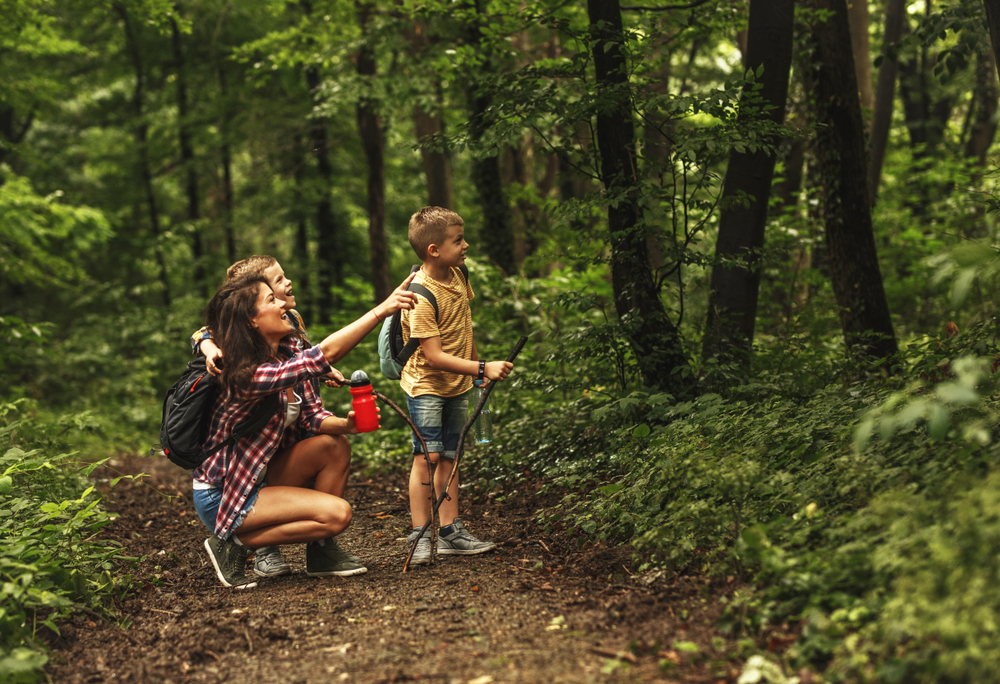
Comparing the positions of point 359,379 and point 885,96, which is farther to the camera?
point 885,96

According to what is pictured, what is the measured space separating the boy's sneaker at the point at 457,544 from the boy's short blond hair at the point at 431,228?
1575 millimetres

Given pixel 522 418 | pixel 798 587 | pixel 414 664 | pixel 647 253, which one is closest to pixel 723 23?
pixel 647 253

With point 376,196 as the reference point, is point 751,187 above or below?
below

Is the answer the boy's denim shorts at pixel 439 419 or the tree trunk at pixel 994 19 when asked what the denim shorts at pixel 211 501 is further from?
the tree trunk at pixel 994 19

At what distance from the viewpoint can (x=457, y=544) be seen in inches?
163

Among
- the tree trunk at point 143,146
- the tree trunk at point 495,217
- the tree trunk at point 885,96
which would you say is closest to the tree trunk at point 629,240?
the tree trunk at point 495,217

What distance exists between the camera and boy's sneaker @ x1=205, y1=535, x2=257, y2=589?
3.93m

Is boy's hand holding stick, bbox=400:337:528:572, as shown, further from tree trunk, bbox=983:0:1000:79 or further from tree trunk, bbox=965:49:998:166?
tree trunk, bbox=965:49:998:166

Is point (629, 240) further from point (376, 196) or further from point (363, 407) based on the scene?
point (376, 196)

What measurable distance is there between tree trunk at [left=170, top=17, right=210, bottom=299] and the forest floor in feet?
49.1

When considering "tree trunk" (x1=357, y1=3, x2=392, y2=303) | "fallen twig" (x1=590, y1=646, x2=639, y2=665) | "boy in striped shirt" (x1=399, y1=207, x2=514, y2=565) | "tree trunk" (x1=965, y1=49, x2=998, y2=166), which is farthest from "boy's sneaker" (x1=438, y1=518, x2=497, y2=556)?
"tree trunk" (x1=965, y1=49, x2=998, y2=166)

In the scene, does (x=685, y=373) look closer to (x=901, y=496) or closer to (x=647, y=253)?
(x=647, y=253)

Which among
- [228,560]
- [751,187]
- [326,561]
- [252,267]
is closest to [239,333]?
[252,267]

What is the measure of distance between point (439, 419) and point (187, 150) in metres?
16.3
